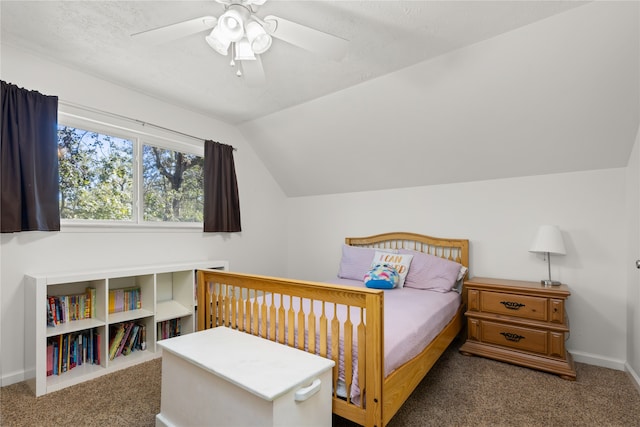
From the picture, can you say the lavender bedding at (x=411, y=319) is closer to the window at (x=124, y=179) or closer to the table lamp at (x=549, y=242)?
the table lamp at (x=549, y=242)

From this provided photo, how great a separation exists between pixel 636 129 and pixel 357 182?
7.95 ft

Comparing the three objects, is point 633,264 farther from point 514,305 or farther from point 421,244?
point 421,244

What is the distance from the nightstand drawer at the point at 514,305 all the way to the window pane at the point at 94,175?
10.7 feet

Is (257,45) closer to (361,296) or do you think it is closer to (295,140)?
(361,296)

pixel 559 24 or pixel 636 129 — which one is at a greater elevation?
pixel 559 24

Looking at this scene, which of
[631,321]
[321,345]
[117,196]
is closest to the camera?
[321,345]

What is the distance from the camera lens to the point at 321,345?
5.60ft

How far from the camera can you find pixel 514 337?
2.53 metres

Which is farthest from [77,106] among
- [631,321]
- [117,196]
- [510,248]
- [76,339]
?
[631,321]

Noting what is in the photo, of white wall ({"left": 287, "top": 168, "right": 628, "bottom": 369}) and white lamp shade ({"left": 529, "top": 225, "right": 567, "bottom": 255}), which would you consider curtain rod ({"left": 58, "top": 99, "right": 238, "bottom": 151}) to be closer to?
white wall ({"left": 287, "top": 168, "right": 628, "bottom": 369})

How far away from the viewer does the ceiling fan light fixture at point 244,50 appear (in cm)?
164

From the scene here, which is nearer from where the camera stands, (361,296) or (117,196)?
(361,296)

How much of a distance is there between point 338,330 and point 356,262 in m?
1.85

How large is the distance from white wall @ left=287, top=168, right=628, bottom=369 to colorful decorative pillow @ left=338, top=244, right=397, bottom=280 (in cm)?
39
